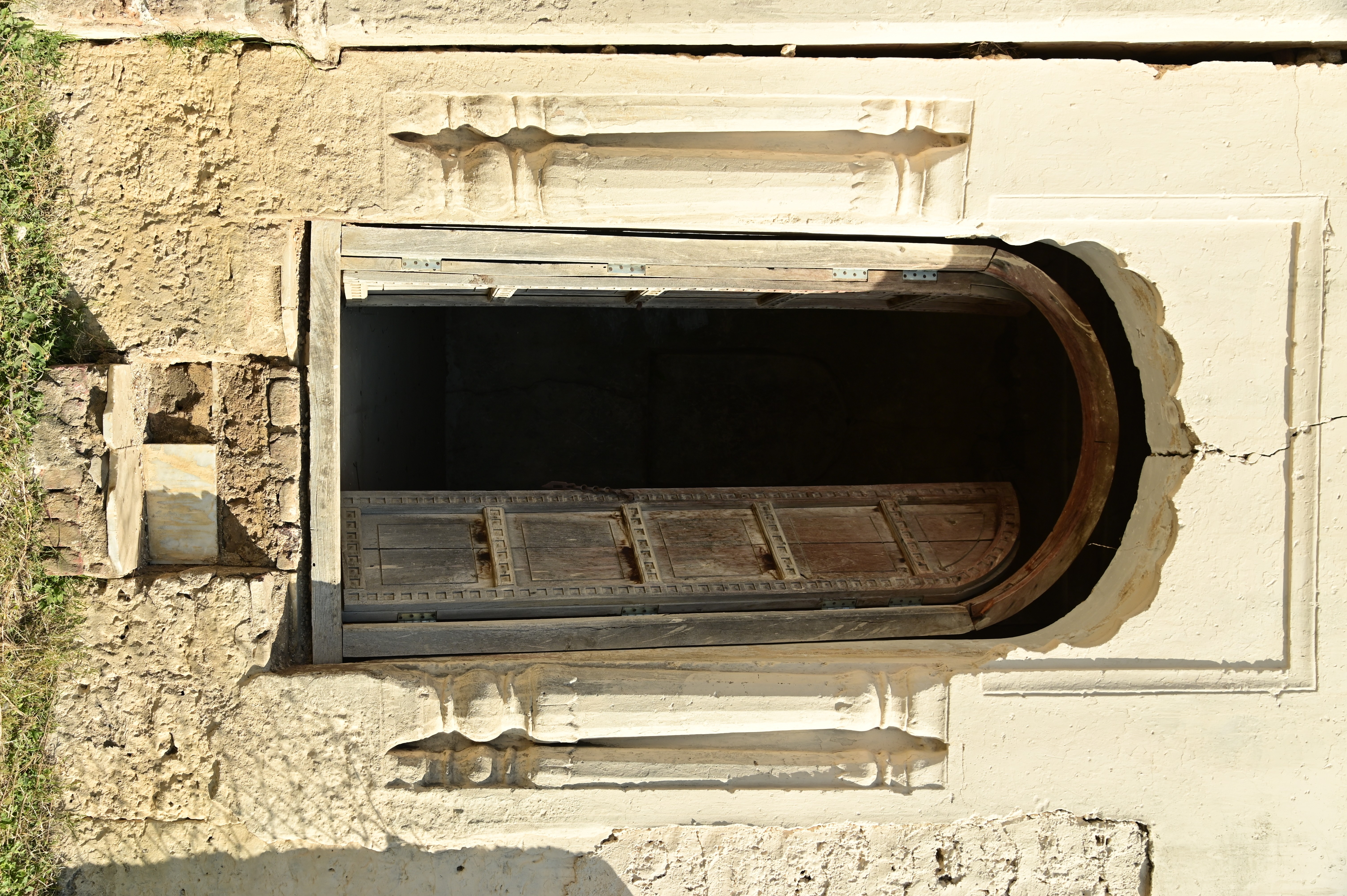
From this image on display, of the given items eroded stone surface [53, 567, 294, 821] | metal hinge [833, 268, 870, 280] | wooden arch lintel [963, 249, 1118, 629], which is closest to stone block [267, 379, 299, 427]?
eroded stone surface [53, 567, 294, 821]

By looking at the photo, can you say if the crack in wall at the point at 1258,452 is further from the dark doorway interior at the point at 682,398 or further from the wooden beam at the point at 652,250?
the dark doorway interior at the point at 682,398

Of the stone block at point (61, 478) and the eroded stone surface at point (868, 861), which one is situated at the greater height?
the stone block at point (61, 478)

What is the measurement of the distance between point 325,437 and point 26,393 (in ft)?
2.42

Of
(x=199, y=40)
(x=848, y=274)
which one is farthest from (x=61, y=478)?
(x=848, y=274)

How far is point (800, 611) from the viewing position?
3.26 m

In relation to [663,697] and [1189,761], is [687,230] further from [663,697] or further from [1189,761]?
[1189,761]

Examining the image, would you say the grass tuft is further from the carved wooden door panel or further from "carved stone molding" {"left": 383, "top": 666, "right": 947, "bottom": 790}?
"carved stone molding" {"left": 383, "top": 666, "right": 947, "bottom": 790}

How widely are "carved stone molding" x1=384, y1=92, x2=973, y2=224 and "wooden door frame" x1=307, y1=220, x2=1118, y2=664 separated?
269 mm

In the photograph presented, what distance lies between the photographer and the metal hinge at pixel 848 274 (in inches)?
123

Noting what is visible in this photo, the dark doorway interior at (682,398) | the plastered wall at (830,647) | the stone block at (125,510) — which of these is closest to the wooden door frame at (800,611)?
the plastered wall at (830,647)

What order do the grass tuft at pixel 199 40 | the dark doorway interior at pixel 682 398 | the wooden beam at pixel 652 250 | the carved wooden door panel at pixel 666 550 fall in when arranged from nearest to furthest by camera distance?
the grass tuft at pixel 199 40, the wooden beam at pixel 652 250, the carved wooden door panel at pixel 666 550, the dark doorway interior at pixel 682 398

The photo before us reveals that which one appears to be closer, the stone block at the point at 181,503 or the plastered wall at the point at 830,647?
the plastered wall at the point at 830,647

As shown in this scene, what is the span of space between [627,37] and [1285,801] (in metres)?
2.83

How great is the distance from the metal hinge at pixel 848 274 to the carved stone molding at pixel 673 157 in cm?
48
